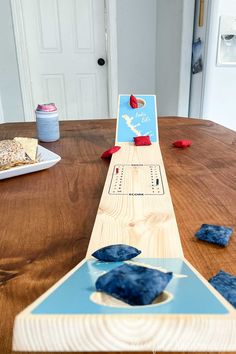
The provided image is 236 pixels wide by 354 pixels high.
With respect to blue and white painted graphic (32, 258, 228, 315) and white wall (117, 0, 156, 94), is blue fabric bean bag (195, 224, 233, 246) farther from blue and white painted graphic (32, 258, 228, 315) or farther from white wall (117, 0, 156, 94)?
white wall (117, 0, 156, 94)

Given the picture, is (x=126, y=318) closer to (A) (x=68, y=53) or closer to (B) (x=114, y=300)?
(B) (x=114, y=300)

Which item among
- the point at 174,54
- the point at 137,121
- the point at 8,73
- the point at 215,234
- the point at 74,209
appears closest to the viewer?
the point at 215,234

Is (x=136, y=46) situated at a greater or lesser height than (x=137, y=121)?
greater

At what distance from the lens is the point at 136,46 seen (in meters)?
2.74

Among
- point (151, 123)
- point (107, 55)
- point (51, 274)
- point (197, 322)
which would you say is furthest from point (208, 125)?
point (107, 55)

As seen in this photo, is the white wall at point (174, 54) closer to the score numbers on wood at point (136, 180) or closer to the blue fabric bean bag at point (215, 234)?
the score numbers on wood at point (136, 180)

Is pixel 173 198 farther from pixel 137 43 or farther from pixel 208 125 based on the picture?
pixel 137 43

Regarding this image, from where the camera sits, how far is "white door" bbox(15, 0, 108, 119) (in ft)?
8.42

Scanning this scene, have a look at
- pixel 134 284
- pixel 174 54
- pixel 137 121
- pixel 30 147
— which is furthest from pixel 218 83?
pixel 134 284

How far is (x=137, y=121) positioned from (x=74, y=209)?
42 centimetres

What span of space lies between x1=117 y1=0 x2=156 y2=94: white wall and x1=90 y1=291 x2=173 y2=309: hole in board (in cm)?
271

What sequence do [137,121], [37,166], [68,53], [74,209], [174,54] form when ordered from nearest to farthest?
1. [74,209]
2. [37,166]
3. [137,121]
4. [174,54]
5. [68,53]

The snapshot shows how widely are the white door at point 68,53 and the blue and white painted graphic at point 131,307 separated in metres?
2.62

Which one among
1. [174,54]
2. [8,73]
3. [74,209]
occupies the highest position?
[174,54]
